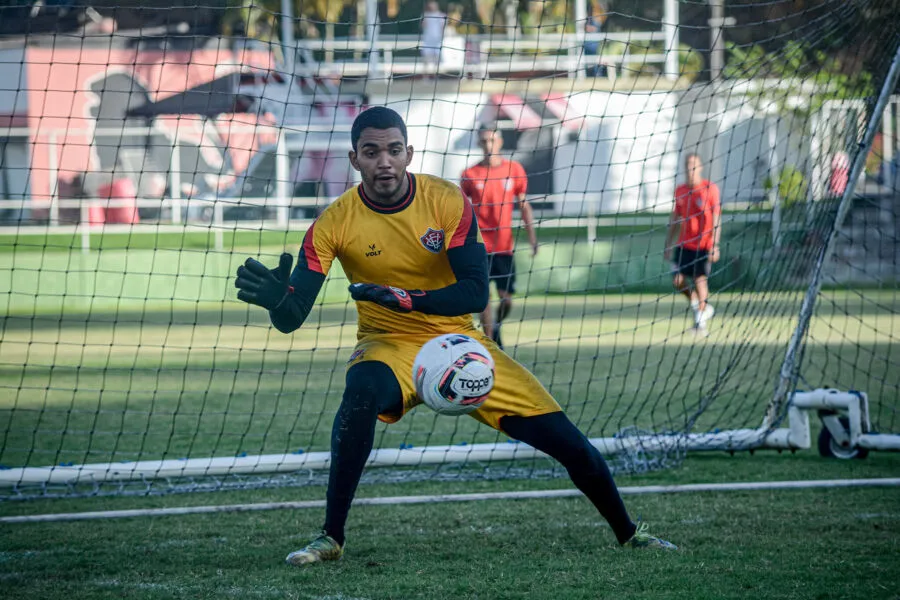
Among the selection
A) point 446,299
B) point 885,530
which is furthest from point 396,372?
point 885,530

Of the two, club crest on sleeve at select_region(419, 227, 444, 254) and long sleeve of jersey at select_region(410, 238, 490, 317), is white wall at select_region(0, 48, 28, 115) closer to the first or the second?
club crest on sleeve at select_region(419, 227, 444, 254)

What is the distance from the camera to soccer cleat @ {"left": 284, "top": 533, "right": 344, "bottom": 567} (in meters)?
4.02

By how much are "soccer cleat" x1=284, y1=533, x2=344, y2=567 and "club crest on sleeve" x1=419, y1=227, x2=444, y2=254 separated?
1238 millimetres

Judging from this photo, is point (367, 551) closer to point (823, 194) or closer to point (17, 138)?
point (823, 194)

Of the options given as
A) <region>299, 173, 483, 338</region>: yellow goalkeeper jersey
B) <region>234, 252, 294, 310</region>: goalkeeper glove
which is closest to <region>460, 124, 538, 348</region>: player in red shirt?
<region>299, 173, 483, 338</region>: yellow goalkeeper jersey

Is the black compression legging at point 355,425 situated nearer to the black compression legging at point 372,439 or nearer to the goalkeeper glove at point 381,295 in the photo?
the black compression legging at point 372,439

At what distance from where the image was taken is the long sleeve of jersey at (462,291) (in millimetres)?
3947

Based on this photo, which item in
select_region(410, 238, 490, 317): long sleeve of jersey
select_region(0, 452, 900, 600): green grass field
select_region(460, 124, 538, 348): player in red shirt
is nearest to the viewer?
select_region(0, 452, 900, 600): green grass field

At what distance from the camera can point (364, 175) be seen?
424 centimetres

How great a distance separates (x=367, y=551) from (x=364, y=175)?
1556 millimetres

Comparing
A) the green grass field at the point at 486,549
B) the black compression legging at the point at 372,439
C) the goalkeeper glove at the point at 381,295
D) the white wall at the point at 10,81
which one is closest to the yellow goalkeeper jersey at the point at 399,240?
the black compression legging at the point at 372,439

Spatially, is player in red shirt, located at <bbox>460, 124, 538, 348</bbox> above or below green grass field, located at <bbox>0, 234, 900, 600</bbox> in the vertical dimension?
above

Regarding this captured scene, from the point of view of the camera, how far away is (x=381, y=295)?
12.2ft

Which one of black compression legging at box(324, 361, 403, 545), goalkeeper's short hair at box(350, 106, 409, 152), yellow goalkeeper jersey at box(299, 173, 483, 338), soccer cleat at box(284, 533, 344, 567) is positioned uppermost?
goalkeeper's short hair at box(350, 106, 409, 152)
